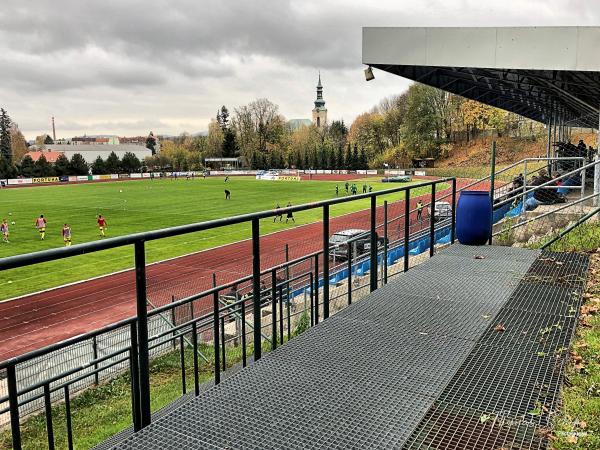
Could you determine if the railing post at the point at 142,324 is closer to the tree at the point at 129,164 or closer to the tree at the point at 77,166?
the tree at the point at 77,166

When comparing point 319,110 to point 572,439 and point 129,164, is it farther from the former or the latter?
point 572,439

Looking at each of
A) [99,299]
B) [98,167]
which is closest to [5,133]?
[98,167]

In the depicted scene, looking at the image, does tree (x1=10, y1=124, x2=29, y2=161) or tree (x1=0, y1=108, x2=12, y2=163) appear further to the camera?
tree (x1=10, y1=124, x2=29, y2=161)

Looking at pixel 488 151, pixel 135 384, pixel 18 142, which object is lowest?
pixel 135 384

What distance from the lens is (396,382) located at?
11.1 ft

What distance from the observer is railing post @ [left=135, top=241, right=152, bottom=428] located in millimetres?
2795

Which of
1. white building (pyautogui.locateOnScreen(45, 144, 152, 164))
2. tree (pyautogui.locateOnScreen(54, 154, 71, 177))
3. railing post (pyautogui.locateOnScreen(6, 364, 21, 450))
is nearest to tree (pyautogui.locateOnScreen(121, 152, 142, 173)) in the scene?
tree (pyautogui.locateOnScreen(54, 154, 71, 177))

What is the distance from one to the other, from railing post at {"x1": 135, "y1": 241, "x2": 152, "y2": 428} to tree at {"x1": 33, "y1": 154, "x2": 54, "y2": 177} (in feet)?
280

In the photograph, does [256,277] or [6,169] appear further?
[6,169]

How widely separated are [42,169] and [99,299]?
71324 mm

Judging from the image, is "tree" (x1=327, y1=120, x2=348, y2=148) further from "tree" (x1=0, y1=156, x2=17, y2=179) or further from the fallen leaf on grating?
the fallen leaf on grating

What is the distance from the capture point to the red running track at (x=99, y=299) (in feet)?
42.4

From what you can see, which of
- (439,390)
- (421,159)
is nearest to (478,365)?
(439,390)

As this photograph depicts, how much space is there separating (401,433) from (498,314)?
2.41m
